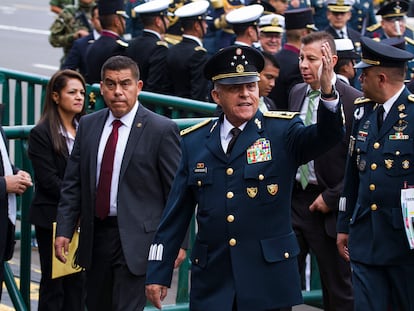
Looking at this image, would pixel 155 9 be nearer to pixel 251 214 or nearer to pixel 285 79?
pixel 285 79

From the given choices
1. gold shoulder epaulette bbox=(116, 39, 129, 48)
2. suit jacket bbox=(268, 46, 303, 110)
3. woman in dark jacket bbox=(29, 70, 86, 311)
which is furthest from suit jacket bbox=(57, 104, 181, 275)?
gold shoulder epaulette bbox=(116, 39, 129, 48)

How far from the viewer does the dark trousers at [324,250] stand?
873cm

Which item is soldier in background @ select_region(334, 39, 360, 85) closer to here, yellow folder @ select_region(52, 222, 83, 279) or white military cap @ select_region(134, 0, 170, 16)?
yellow folder @ select_region(52, 222, 83, 279)

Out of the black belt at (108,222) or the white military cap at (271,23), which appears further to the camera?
the white military cap at (271,23)

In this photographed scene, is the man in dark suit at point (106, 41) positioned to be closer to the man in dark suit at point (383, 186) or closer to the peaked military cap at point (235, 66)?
the man in dark suit at point (383, 186)

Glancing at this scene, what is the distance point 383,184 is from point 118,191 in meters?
1.67

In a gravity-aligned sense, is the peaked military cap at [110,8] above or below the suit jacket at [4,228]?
above

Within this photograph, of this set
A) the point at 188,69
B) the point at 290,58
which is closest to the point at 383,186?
the point at 290,58

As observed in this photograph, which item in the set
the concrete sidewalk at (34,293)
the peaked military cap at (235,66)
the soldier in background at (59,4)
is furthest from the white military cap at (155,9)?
Answer: the peaked military cap at (235,66)

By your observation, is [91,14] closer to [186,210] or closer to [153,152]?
[153,152]

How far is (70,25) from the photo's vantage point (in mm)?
16594

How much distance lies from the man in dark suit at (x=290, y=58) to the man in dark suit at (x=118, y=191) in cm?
314

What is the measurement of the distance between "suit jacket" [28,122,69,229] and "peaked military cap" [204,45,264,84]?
2.09m

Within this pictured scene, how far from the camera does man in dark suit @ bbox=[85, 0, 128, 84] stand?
13383 millimetres
